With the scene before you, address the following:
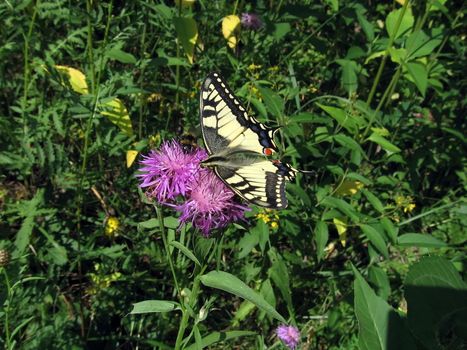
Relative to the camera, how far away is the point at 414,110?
138 inches

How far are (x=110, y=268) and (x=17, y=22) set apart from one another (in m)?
1.68

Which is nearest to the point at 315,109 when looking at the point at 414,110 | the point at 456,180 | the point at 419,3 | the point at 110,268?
the point at 414,110

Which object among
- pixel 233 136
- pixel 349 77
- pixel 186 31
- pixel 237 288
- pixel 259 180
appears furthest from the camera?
pixel 349 77

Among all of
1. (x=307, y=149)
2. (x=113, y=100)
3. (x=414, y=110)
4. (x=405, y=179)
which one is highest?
(x=113, y=100)

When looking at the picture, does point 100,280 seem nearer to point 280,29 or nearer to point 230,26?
point 230,26

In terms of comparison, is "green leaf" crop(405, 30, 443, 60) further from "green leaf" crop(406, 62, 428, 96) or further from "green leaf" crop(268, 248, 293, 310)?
"green leaf" crop(268, 248, 293, 310)

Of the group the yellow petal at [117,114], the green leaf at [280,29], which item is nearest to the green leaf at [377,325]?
the yellow petal at [117,114]

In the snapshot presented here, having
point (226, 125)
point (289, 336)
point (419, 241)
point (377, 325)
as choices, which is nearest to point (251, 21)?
point (226, 125)

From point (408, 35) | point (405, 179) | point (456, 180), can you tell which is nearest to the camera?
point (408, 35)

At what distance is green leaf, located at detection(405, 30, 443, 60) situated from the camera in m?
2.77

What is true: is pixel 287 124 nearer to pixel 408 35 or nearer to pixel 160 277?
pixel 408 35

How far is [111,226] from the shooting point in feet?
9.17

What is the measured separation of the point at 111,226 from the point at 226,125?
43.8 inches

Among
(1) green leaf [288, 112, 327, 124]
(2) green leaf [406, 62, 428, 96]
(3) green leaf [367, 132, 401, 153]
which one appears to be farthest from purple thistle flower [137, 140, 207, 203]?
(2) green leaf [406, 62, 428, 96]
